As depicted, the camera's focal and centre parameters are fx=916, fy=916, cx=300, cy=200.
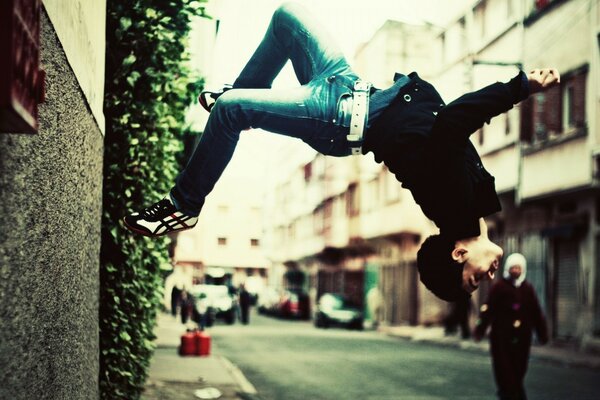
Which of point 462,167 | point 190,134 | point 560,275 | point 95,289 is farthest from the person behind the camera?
point 560,275

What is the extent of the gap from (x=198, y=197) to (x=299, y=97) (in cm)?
58

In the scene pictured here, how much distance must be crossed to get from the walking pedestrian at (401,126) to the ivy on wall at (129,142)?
3970 mm

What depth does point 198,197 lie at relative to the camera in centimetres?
327

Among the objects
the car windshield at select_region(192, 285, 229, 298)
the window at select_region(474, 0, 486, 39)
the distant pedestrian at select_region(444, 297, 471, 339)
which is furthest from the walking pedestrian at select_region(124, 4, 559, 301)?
the car windshield at select_region(192, 285, 229, 298)

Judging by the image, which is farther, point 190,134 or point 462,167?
point 190,134

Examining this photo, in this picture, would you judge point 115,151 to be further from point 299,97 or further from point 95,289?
point 299,97

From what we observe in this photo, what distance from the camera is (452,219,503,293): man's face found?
2986 mm

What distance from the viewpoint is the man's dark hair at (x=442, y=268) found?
9.96 feet

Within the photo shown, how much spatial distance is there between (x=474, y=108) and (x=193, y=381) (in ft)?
36.2

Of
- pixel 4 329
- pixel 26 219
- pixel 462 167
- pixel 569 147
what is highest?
pixel 569 147

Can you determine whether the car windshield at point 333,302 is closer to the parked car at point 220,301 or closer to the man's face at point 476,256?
the parked car at point 220,301

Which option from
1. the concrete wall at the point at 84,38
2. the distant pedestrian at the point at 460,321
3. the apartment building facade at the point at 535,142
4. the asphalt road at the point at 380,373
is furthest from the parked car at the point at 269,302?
the concrete wall at the point at 84,38

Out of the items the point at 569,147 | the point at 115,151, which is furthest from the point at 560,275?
the point at 115,151

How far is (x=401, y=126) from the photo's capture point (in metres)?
2.93
